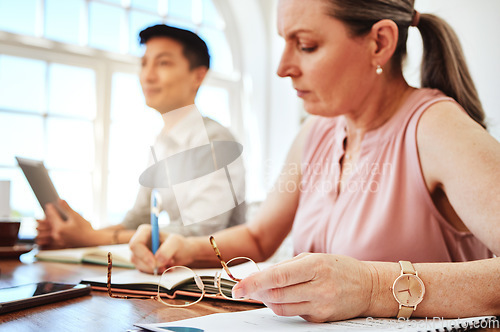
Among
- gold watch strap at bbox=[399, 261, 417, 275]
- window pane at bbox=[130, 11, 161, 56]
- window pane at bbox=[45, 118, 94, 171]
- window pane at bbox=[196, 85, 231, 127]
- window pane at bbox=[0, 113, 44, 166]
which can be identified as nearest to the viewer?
gold watch strap at bbox=[399, 261, 417, 275]

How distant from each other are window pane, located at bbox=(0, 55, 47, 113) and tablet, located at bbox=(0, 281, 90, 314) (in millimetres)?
2515

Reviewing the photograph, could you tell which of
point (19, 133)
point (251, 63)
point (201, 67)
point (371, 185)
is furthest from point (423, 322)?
point (251, 63)

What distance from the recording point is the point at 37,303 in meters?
0.61

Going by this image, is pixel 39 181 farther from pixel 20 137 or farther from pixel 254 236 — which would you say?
pixel 20 137

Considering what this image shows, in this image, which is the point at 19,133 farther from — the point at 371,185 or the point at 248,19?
the point at 371,185


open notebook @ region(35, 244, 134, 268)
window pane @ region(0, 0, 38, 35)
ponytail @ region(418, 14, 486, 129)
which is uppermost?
window pane @ region(0, 0, 38, 35)

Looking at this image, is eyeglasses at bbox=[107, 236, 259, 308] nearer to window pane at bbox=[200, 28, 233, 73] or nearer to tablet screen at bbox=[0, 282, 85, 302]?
tablet screen at bbox=[0, 282, 85, 302]

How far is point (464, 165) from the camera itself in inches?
29.1

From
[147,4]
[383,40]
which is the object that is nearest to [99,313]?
[383,40]

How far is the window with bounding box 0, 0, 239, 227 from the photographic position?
2.85m

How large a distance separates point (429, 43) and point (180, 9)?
295 centimetres

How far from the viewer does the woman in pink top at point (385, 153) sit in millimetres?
756

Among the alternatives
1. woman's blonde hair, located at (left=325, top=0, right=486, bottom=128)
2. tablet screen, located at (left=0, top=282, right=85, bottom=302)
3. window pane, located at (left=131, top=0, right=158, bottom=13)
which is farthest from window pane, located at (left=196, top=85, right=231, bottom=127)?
tablet screen, located at (left=0, top=282, right=85, bottom=302)

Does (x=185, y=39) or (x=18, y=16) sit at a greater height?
(x=18, y=16)
